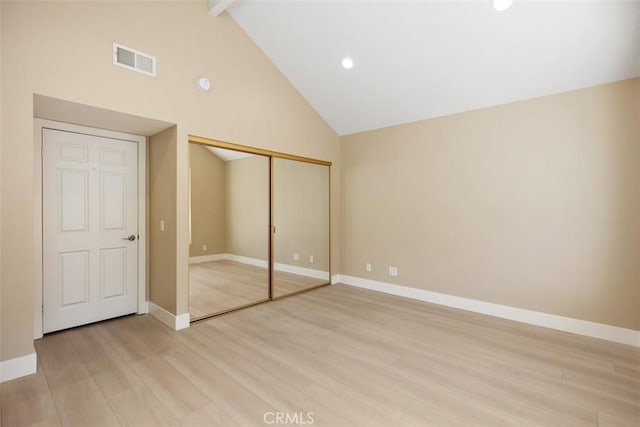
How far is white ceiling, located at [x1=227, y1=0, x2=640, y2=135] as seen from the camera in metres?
A: 2.62

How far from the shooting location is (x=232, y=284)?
436 centimetres

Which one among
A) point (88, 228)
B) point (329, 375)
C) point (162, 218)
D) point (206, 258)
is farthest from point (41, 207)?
point (329, 375)

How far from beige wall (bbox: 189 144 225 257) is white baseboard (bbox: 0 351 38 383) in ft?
5.00

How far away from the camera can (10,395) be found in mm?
2016

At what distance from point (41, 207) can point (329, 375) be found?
311 cm

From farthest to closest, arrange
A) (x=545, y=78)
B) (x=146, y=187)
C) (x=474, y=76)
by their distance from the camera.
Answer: (x=146, y=187)
(x=474, y=76)
(x=545, y=78)

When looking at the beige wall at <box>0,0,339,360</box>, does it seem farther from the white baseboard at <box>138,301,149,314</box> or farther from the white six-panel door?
the white six-panel door

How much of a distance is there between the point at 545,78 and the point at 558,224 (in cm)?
151

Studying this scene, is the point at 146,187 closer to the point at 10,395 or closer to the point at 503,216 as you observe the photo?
the point at 10,395

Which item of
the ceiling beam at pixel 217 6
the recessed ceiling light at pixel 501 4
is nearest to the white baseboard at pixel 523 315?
the recessed ceiling light at pixel 501 4

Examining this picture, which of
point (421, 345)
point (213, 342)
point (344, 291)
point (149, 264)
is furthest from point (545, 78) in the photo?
point (149, 264)

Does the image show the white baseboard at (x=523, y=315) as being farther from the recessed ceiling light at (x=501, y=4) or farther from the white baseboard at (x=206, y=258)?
the recessed ceiling light at (x=501, y=4)

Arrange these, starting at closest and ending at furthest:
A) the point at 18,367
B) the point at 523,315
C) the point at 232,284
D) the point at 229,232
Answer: the point at 18,367 < the point at 523,315 < the point at 229,232 < the point at 232,284

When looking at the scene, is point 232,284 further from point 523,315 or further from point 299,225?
point 523,315
